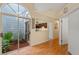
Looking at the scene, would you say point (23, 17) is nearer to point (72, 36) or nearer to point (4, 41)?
point (4, 41)

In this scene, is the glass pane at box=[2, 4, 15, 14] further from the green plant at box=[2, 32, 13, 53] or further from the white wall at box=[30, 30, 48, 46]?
the white wall at box=[30, 30, 48, 46]

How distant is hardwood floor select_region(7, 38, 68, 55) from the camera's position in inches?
93.0

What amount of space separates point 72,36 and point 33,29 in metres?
0.77

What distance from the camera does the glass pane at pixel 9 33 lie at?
232 cm

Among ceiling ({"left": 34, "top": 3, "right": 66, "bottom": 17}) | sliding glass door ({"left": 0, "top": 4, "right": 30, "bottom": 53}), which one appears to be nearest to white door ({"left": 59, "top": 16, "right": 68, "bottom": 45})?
ceiling ({"left": 34, "top": 3, "right": 66, "bottom": 17})

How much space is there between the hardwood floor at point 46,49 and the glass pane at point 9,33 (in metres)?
0.13

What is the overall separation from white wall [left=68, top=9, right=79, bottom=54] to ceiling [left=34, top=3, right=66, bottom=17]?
27cm

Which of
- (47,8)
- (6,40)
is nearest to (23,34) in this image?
(6,40)

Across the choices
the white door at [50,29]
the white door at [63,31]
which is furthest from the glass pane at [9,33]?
the white door at [63,31]

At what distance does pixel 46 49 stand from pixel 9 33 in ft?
2.48

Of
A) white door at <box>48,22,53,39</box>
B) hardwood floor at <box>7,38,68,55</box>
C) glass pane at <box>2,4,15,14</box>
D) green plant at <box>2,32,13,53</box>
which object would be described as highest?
glass pane at <box>2,4,15,14</box>

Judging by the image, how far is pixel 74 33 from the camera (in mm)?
2367

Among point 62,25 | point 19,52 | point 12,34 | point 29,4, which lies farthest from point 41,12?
point 19,52

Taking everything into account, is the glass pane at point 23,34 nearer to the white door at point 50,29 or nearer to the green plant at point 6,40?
the green plant at point 6,40
